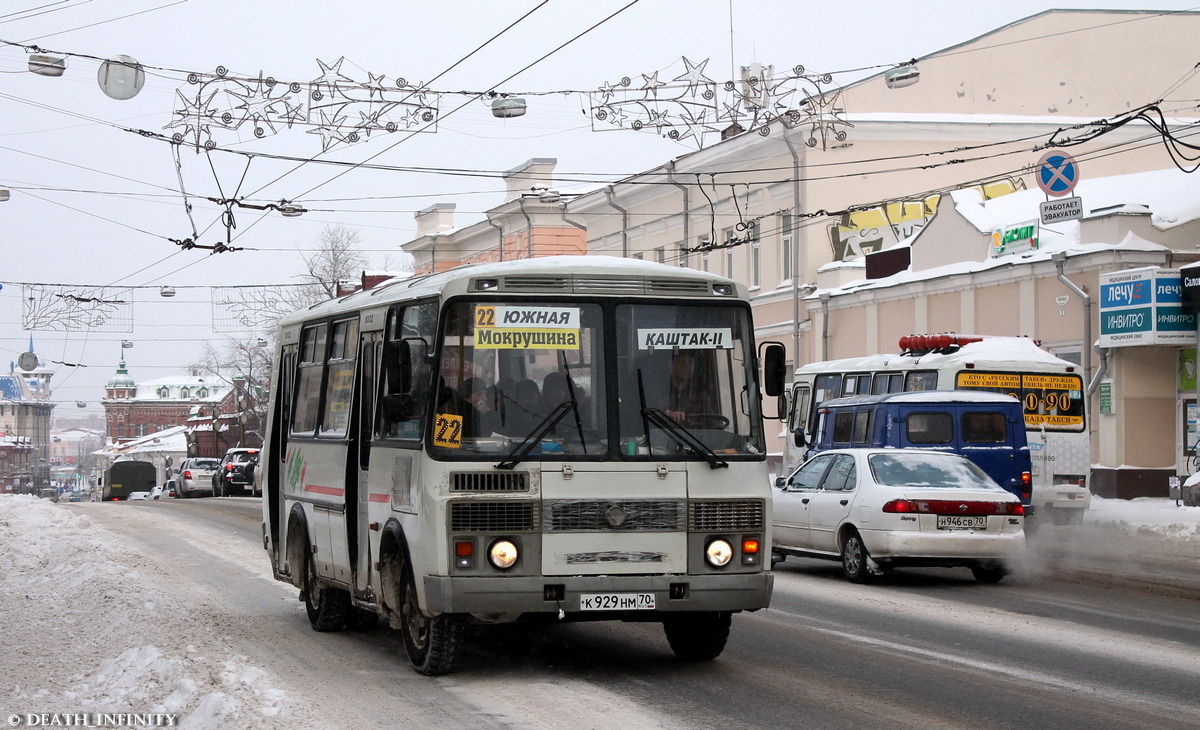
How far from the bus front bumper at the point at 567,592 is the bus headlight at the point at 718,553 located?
9cm

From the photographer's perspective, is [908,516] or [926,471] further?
[926,471]

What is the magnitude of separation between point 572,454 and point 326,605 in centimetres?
379

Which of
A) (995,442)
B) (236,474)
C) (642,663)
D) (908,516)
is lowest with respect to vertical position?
(236,474)

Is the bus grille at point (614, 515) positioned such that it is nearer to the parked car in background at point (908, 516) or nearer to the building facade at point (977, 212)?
the parked car in background at point (908, 516)

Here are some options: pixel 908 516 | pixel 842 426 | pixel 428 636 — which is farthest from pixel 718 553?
pixel 842 426

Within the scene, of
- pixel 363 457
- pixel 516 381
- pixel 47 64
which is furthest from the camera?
pixel 47 64

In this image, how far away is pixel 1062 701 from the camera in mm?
8859

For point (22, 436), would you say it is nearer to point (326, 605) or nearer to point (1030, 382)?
point (1030, 382)

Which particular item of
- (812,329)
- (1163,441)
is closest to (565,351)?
(1163,441)

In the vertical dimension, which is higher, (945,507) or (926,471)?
(926,471)

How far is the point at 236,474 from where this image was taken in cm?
5219

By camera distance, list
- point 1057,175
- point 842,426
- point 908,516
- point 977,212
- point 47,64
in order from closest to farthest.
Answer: point 908,516 → point 47,64 → point 842,426 → point 1057,175 → point 977,212

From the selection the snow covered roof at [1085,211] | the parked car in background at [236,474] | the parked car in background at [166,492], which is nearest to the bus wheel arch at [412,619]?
the snow covered roof at [1085,211]

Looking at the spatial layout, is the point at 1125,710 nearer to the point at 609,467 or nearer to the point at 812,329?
the point at 609,467
